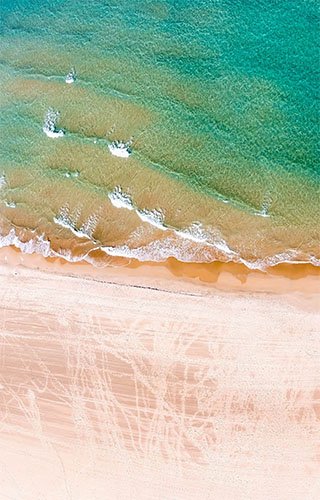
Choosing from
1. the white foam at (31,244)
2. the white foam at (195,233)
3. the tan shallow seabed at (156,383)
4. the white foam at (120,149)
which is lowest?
the tan shallow seabed at (156,383)

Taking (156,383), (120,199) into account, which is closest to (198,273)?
(120,199)

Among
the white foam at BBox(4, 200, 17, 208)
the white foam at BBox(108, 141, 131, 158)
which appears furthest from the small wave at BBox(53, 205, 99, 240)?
the white foam at BBox(108, 141, 131, 158)

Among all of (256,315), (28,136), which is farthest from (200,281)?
(28,136)

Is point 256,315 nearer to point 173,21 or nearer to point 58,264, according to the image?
point 58,264

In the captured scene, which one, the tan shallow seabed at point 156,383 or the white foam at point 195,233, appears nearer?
the tan shallow seabed at point 156,383

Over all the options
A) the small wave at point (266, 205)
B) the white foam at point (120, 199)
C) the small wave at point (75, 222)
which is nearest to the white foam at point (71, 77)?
the white foam at point (120, 199)

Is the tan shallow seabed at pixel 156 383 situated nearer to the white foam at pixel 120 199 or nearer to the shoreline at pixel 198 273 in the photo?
the shoreline at pixel 198 273
